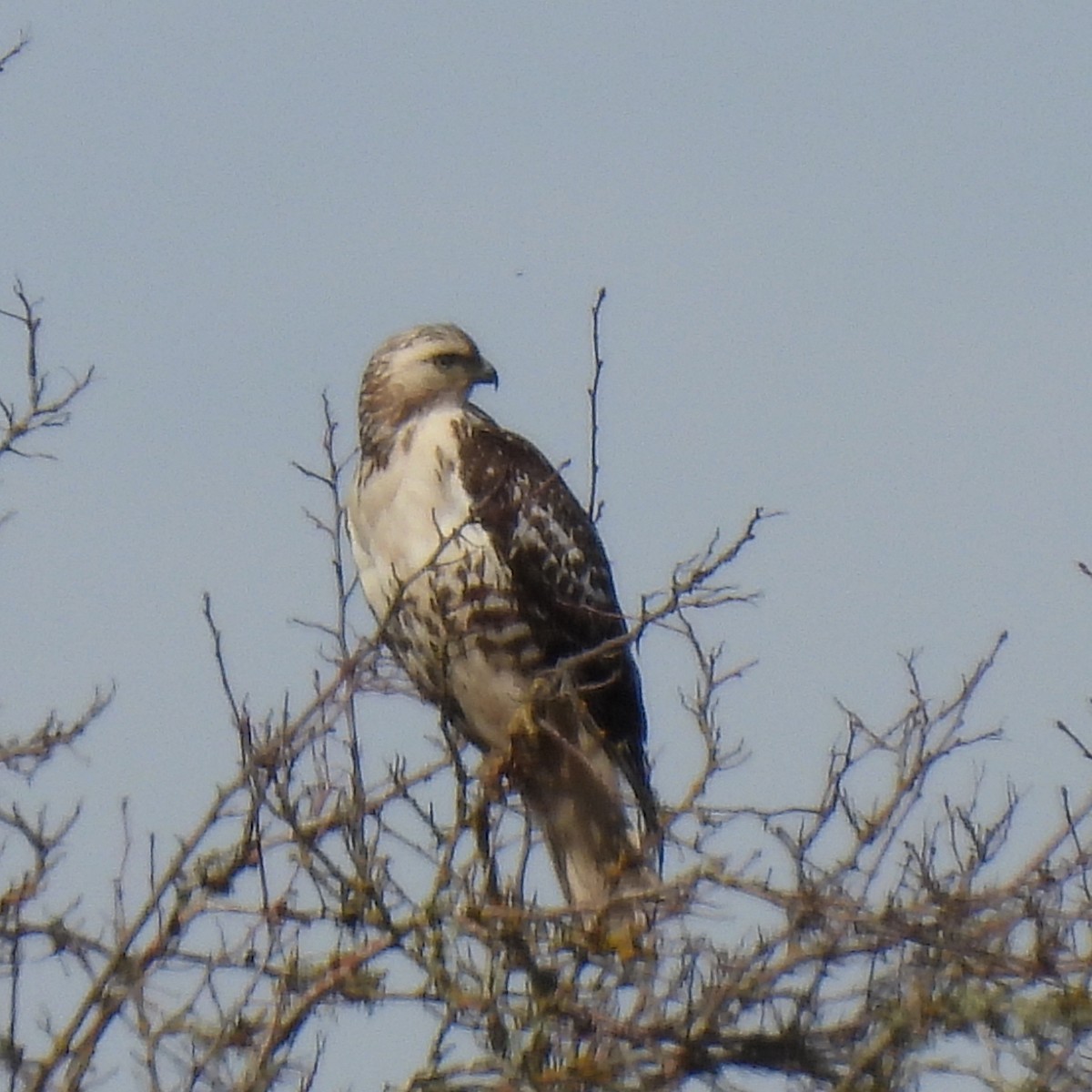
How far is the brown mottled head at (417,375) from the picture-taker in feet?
25.6

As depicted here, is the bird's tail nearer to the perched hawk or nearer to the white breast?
the perched hawk

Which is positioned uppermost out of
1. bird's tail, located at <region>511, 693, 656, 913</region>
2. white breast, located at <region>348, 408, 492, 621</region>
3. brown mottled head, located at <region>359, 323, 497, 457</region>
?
brown mottled head, located at <region>359, 323, 497, 457</region>

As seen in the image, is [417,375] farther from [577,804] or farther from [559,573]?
[577,804]

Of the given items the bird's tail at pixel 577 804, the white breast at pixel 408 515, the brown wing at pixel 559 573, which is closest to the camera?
the white breast at pixel 408 515

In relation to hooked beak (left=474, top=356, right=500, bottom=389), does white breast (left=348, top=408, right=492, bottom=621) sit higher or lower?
lower

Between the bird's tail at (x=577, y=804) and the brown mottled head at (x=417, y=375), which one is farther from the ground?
the brown mottled head at (x=417, y=375)

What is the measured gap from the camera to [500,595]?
7469mm

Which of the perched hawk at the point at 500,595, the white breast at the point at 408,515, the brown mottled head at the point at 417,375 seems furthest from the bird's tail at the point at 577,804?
Answer: the brown mottled head at the point at 417,375

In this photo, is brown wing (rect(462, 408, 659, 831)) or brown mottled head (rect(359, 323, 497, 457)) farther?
brown mottled head (rect(359, 323, 497, 457))

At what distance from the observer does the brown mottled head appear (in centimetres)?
780

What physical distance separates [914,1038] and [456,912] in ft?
3.60

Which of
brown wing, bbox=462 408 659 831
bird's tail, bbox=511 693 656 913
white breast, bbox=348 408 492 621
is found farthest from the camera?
bird's tail, bbox=511 693 656 913

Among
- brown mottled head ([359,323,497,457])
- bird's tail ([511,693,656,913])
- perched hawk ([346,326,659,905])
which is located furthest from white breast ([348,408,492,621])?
bird's tail ([511,693,656,913])

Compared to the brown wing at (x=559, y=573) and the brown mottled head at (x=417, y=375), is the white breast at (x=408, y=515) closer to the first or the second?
the brown wing at (x=559, y=573)
